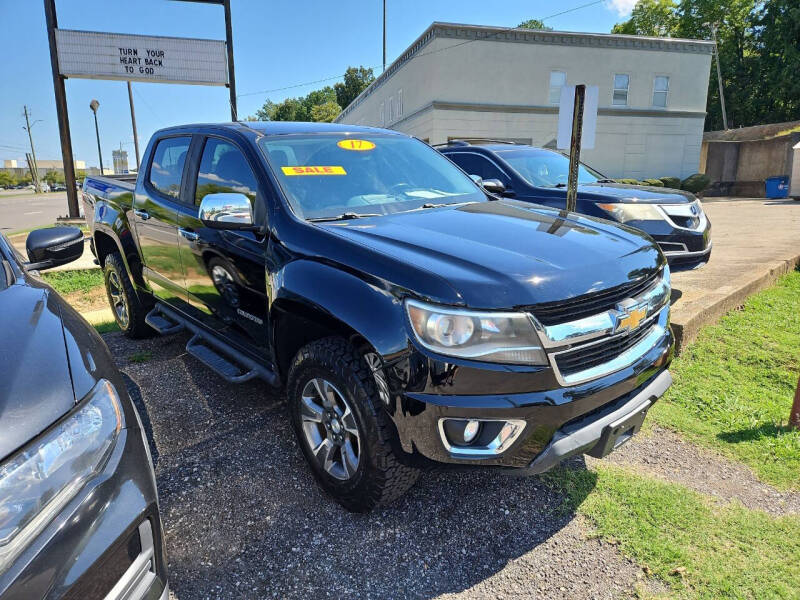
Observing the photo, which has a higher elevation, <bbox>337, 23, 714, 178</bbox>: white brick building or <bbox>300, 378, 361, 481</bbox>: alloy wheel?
<bbox>337, 23, 714, 178</bbox>: white brick building

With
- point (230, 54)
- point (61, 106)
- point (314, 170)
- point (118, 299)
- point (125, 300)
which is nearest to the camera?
point (314, 170)

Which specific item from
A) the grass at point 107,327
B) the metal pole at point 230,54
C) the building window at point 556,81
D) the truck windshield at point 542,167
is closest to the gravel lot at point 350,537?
the grass at point 107,327

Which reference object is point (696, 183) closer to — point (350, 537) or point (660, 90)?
point (660, 90)

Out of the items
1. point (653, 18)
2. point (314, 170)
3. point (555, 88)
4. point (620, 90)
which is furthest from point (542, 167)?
point (653, 18)

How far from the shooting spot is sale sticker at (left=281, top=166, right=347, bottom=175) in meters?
2.96

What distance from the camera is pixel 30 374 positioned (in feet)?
4.58

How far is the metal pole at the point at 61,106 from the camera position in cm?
1248

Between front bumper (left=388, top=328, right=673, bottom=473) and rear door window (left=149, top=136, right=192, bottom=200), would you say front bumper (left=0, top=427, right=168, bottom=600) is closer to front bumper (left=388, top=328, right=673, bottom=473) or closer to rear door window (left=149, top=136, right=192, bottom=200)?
front bumper (left=388, top=328, right=673, bottom=473)

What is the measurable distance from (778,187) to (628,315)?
2674 centimetres

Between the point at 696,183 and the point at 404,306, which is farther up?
the point at 404,306

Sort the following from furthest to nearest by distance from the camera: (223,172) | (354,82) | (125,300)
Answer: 1. (354,82)
2. (125,300)
3. (223,172)

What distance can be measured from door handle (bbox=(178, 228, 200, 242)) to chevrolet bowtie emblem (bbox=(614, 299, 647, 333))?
2.54m

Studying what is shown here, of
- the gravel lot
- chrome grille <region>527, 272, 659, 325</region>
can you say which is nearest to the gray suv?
Answer: the gravel lot

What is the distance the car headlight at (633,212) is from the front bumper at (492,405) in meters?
3.65
